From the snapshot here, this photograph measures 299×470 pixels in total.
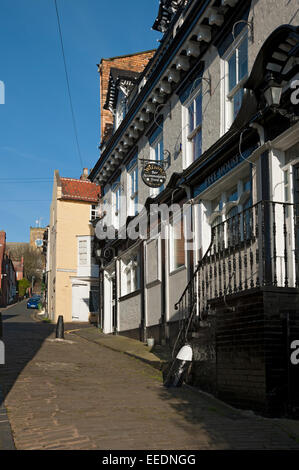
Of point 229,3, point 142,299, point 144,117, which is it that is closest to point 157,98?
point 144,117

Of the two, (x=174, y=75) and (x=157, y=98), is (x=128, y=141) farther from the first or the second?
(x=174, y=75)

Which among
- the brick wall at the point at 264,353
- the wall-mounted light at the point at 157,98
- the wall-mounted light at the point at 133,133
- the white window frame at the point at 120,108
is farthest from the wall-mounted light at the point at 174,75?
the brick wall at the point at 264,353

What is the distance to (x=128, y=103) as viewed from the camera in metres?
20.8

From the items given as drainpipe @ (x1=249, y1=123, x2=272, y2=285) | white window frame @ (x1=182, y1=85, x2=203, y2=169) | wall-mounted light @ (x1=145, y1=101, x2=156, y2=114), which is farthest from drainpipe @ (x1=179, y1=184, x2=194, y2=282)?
wall-mounted light @ (x1=145, y1=101, x2=156, y2=114)

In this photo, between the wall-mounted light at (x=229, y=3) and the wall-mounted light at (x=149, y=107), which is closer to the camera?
the wall-mounted light at (x=229, y=3)

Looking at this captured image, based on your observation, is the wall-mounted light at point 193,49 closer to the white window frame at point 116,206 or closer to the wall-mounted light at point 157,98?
→ the wall-mounted light at point 157,98

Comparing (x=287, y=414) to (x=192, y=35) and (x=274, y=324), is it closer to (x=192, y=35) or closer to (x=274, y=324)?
(x=274, y=324)

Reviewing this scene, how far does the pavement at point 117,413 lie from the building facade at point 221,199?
61cm

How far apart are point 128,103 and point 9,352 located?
10.8m

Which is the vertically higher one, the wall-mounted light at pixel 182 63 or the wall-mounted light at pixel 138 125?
the wall-mounted light at pixel 182 63

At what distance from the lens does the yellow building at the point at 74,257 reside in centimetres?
3731

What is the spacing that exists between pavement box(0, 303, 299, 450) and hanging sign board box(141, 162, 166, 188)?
456 centimetres

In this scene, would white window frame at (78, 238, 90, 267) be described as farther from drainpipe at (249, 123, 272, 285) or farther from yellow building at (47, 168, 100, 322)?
drainpipe at (249, 123, 272, 285)

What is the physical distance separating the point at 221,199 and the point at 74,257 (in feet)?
88.5
